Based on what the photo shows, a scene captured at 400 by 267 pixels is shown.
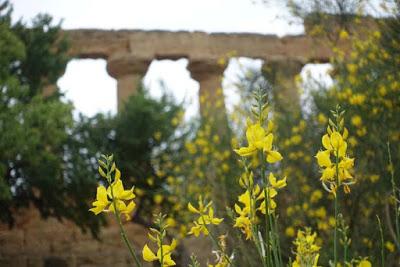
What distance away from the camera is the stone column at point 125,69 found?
16469 mm

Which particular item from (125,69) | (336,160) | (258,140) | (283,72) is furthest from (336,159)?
(125,69)

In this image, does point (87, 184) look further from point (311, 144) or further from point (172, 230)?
point (311, 144)

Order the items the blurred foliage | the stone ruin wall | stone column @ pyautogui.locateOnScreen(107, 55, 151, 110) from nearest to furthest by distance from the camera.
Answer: the blurred foliage
the stone ruin wall
stone column @ pyautogui.locateOnScreen(107, 55, 151, 110)

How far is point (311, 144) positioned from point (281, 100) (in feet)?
6.99

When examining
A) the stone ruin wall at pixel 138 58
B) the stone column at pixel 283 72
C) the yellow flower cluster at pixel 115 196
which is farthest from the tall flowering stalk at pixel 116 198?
the stone ruin wall at pixel 138 58

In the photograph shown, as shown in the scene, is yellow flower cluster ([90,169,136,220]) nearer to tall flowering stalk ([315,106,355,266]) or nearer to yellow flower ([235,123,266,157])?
yellow flower ([235,123,266,157])

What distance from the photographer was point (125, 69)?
16750 mm

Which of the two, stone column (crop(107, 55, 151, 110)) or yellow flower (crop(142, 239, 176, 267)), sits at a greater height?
stone column (crop(107, 55, 151, 110))

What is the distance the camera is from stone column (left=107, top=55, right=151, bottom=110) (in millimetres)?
16469

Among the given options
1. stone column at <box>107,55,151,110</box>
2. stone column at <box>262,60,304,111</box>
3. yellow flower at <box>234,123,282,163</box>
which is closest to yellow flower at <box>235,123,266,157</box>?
yellow flower at <box>234,123,282,163</box>

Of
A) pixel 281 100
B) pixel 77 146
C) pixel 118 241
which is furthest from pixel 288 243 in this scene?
pixel 118 241

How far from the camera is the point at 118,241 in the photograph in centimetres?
1388

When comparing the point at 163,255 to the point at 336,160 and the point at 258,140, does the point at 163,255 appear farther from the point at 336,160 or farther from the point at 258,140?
the point at 336,160

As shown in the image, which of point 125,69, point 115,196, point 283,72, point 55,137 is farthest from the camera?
point 125,69
